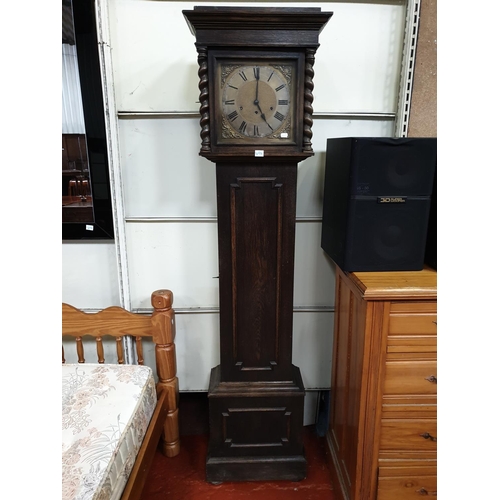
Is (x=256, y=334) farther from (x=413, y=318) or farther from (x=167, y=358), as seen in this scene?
(x=413, y=318)

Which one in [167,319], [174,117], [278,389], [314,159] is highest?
[174,117]

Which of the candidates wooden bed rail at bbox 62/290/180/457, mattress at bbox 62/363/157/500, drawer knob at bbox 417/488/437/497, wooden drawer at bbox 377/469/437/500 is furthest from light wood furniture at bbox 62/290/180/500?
drawer knob at bbox 417/488/437/497

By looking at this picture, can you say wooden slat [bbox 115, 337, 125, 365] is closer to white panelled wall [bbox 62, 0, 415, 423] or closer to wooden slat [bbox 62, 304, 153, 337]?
wooden slat [bbox 62, 304, 153, 337]

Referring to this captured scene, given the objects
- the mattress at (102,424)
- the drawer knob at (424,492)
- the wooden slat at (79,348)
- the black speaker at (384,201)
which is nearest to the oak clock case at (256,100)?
the black speaker at (384,201)

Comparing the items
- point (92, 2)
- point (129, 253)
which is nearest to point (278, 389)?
point (129, 253)

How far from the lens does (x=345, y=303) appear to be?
133 centimetres

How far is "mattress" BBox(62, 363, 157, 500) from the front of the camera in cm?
95

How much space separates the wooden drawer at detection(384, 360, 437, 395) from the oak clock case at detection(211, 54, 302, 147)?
76 centimetres

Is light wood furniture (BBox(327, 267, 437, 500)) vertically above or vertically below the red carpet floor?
above

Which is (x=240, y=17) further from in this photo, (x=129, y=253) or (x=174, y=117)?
(x=129, y=253)

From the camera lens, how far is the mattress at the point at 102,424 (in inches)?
37.3

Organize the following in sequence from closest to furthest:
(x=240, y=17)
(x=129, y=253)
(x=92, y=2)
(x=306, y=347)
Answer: (x=240, y=17), (x=92, y=2), (x=129, y=253), (x=306, y=347)

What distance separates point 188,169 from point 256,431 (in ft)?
3.52

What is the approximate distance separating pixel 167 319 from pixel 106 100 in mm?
878
